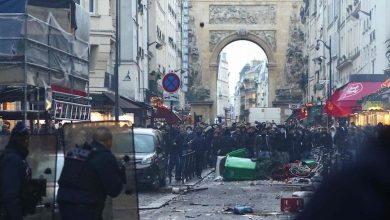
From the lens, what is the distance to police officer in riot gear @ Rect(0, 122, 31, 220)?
357 inches

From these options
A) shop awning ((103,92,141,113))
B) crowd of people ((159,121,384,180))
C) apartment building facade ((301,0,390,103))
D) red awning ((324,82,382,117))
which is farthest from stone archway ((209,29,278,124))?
crowd of people ((159,121,384,180))

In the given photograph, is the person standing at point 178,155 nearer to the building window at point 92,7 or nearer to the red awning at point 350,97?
the red awning at point 350,97

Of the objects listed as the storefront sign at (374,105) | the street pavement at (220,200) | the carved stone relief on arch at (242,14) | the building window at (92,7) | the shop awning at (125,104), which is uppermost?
the carved stone relief on arch at (242,14)

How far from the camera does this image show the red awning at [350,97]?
3759 centimetres

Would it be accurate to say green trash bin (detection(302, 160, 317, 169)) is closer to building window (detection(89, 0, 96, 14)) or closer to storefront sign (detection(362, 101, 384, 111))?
storefront sign (detection(362, 101, 384, 111))

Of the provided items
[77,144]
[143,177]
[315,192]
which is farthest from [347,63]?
[315,192]

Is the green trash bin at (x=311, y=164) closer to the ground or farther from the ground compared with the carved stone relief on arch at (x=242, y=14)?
closer to the ground

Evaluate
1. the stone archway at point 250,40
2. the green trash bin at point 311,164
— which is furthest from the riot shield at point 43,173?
the stone archway at point 250,40

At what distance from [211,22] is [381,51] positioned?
50.2 metres

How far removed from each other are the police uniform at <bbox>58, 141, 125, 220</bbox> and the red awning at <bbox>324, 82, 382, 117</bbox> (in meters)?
29.4

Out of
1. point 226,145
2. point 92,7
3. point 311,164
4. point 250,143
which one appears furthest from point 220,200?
point 92,7

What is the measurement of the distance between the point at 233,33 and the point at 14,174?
90.3 m

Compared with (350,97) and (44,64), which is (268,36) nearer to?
(350,97)

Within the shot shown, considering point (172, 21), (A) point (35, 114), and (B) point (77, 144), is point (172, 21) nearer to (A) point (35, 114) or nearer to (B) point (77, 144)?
(A) point (35, 114)
